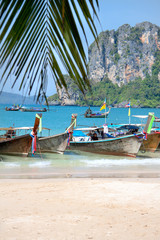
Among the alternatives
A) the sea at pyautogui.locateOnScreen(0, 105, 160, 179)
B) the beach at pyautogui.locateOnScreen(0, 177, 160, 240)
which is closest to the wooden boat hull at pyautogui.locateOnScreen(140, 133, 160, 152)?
the sea at pyautogui.locateOnScreen(0, 105, 160, 179)

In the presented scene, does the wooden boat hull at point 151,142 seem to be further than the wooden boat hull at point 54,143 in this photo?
Yes

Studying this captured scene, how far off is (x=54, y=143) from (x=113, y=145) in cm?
340

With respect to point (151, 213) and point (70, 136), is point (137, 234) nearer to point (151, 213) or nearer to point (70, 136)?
point (151, 213)

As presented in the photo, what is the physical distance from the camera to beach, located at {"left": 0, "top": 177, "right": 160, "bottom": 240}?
17.3ft

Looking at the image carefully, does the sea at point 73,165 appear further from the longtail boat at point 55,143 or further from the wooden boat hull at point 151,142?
the wooden boat hull at point 151,142

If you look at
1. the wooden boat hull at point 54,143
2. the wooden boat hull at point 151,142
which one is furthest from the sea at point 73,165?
the wooden boat hull at point 151,142

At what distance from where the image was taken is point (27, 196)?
8102 millimetres

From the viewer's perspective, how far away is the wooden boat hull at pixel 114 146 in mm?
17297

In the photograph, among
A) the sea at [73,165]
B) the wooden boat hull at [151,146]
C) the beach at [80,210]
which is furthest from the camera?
the wooden boat hull at [151,146]

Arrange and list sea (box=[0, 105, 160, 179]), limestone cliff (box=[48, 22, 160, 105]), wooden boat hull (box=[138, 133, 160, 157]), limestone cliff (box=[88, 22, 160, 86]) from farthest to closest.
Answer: limestone cliff (box=[88, 22, 160, 86]) < limestone cliff (box=[48, 22, 160, 105]) < wooden boat hull (box=[138, 133, 160, 157]) < sea (box=[0, 105, 160, 179])

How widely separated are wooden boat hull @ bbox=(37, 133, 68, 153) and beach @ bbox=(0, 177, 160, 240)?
26.6 ft

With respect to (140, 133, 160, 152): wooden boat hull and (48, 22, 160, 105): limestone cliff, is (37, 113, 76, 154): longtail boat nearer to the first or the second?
(140, 133, 160, 152): wooden boat hull

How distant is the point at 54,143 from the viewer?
60.6 feet

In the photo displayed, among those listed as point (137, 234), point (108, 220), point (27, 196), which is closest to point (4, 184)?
point (27, 196)
